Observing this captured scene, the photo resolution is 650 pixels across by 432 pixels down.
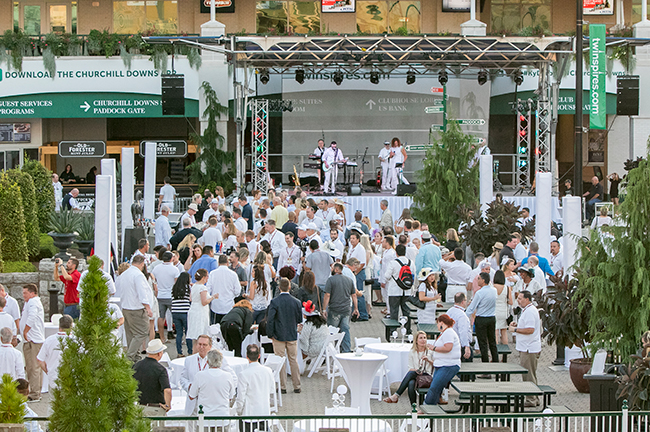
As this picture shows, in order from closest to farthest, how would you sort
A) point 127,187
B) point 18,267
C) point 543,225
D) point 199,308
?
1. point 199,308
2. point 543,225
3. point 18,267
4. point 127,187

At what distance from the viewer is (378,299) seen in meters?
16.3

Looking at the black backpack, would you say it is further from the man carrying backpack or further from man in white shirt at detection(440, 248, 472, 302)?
man in white shirt at detection(440, 248, 472, 302)

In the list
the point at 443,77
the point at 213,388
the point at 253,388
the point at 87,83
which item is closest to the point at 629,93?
the point at 443,77

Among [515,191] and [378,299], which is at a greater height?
[515,191]

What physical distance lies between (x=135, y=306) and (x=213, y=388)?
12.1 feet

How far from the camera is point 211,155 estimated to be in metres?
26.8

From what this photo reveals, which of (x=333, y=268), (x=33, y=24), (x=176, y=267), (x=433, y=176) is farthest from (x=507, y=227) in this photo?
(x=33, y=24)

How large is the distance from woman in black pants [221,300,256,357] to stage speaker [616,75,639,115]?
61.2 ft

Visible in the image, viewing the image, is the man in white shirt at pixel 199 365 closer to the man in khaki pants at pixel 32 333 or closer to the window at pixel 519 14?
the man in khaki pants at pixel 32 333

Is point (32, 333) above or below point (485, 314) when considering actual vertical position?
below

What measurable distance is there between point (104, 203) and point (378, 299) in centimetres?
576

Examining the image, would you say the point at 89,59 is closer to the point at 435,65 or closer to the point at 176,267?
the point at 435,65

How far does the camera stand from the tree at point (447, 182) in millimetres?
20125

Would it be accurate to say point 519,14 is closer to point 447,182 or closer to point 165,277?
point 447,182
